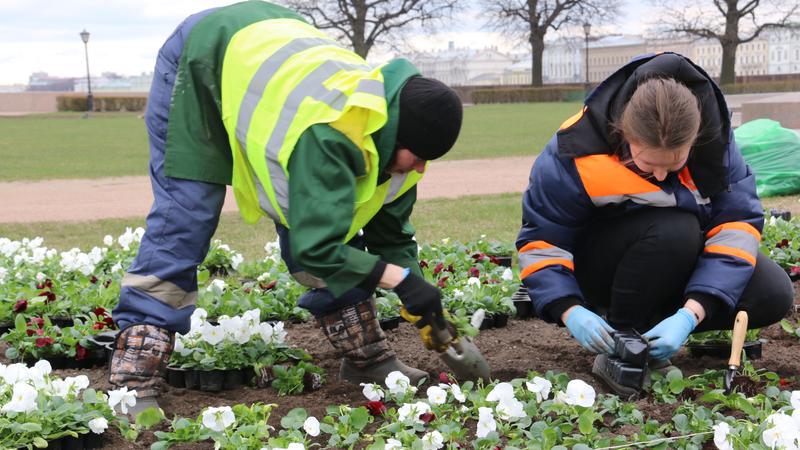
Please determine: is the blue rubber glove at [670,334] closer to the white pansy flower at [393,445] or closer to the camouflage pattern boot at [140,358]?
the white pansy flower at [393,445]

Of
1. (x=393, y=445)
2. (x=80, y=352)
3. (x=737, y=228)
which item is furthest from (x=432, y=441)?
(x=80, y=352)

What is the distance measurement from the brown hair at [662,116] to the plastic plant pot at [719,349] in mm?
889

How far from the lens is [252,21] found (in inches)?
115

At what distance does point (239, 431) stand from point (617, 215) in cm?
131

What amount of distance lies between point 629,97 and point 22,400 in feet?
5.81

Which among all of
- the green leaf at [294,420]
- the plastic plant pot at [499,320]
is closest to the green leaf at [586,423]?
the green leaf at [294,420]

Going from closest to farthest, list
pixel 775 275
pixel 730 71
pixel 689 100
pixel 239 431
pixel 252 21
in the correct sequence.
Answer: pixel 239 431
pixel 689 100
pixel 252 21
pixel 775 275
pixel 730 71

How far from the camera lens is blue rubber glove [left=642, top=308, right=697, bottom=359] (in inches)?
110

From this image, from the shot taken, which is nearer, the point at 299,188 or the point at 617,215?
the point at 299,188

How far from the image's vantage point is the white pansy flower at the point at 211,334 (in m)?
3.14

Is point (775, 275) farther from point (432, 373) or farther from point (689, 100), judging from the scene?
point (432, 373)

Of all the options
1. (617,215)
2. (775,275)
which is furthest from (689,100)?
(775,275)

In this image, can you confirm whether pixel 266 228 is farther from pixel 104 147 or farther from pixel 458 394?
pixel 104 147

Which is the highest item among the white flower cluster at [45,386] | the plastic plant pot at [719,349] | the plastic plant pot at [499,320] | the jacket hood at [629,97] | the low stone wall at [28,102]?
the jacket hood at [629,97]
